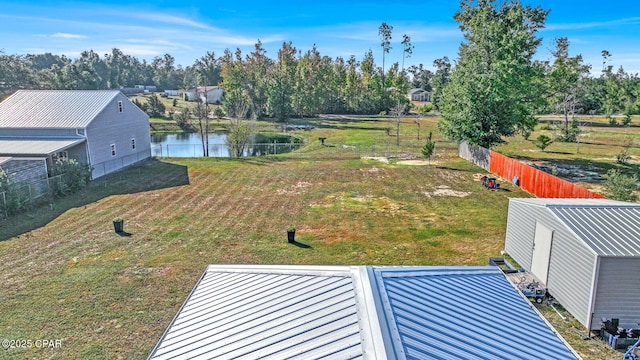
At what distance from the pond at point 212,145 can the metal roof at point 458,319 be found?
2855cm

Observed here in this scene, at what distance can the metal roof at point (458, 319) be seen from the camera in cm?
418

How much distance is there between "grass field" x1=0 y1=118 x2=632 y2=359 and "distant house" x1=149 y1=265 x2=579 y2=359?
3.84 metres

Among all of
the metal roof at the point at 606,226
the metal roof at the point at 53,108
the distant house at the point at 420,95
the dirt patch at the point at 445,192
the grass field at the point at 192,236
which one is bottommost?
the grass field at the point at 192,236

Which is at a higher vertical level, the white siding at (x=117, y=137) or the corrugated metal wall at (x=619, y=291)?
the white siding at (x=117, y=137)

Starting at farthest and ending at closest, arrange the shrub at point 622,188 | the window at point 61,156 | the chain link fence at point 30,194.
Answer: the window at point 61,156, the shrub at point 622,188, the chain link fence at point 30,194

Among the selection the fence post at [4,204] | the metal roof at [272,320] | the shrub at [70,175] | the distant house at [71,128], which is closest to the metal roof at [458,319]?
the metal roof at [272,320]

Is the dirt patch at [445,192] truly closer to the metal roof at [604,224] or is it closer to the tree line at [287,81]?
the metal roof at [604,224]

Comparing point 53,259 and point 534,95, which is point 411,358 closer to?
point 53,259

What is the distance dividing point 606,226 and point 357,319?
838 cm

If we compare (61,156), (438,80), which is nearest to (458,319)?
(61,156)

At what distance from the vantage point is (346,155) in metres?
31.8

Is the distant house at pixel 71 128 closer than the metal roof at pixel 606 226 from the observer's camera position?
No

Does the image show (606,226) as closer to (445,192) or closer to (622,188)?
(622,188)

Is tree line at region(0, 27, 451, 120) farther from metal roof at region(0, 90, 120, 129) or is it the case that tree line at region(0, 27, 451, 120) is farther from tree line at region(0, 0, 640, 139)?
metal roof at region(0, 90, 120, 129)
